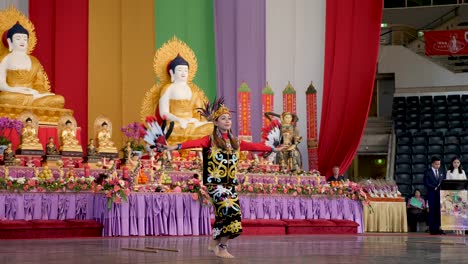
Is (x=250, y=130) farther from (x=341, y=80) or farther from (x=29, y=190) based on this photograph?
(x=29, y=190)

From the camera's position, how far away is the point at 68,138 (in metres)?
11.7

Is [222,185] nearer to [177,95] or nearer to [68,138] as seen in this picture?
[68,138]

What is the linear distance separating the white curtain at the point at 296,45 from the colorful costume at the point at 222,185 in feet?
28.9

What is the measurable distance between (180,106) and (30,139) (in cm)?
306

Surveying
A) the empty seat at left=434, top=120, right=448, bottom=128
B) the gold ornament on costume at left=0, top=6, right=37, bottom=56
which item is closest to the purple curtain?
the gold ornament on costume at left=0, top=6, right=37, bottom=56

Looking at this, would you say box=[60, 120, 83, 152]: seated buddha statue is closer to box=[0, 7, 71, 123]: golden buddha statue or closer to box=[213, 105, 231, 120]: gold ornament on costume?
box=[0, 7, 71, 123]: golden buddha statue

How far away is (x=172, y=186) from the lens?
1063 cm

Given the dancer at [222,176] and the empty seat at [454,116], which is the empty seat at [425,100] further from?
the dancer at [222,176]

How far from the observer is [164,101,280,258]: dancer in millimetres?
6441

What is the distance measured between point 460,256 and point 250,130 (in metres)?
7.82

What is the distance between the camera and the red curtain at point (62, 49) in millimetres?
13820

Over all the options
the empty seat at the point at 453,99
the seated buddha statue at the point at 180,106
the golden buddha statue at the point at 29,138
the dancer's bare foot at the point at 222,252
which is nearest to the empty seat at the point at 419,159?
the empty seat at the point at 453,99

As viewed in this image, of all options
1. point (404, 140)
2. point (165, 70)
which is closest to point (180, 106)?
point (165, 70)

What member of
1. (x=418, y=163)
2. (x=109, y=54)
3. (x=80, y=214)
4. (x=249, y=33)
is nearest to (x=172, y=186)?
(x=80, y=214)
